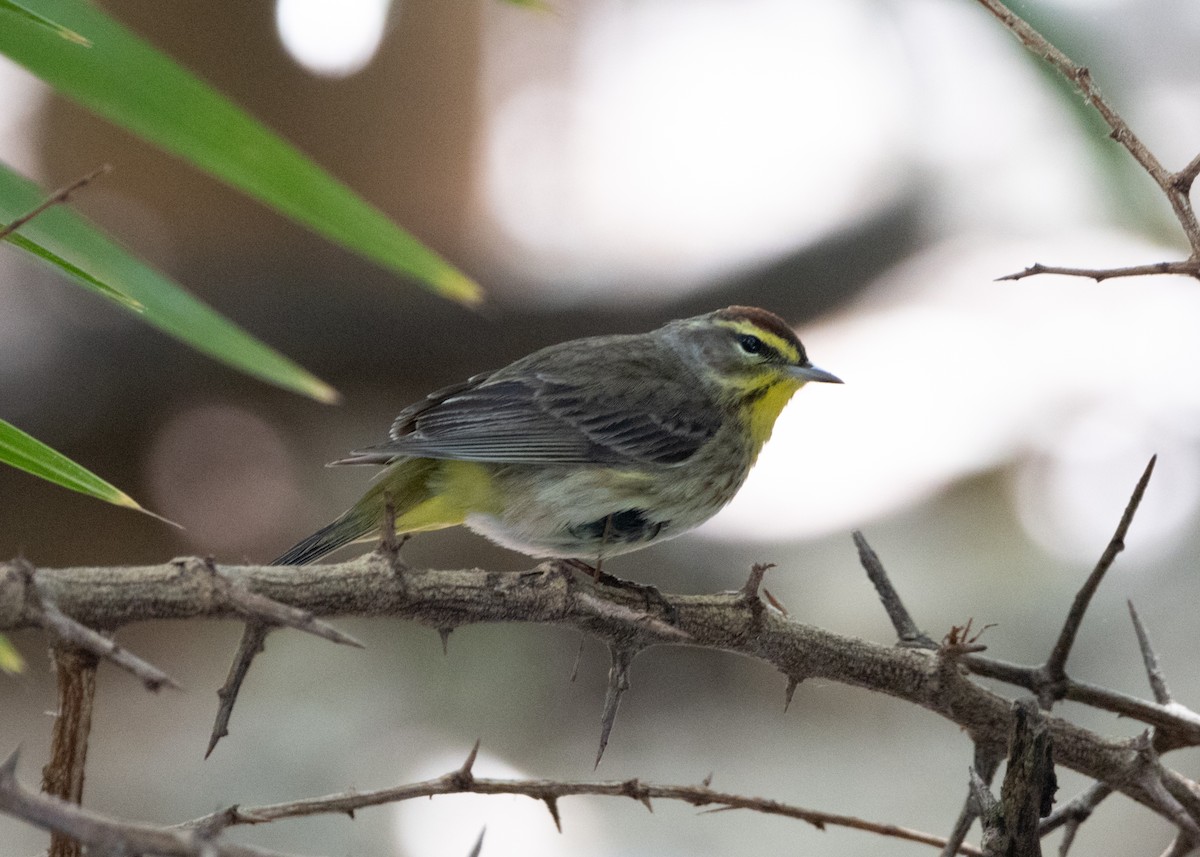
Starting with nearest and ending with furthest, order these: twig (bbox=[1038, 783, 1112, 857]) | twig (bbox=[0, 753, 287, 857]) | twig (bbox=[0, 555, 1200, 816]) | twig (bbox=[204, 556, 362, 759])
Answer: twig (bbox=[0, 753, 287, 857])
twig (bbox=[204, 556, 362, 759])
twig (bbox=[0, 555, 1200, 816])
twig (bbox=[1038, 783, 1112, 857])

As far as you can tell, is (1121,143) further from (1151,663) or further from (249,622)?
(249,622)

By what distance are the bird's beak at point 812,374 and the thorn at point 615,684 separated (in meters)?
1.26

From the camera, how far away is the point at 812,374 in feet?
9.20

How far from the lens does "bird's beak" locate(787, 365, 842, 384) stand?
2742 mm

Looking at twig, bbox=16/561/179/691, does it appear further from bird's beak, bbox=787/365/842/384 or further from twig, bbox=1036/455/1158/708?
bird's beak, bbox=787/365/842/384

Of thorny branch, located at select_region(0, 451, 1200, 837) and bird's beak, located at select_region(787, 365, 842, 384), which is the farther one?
bird's beak, located at select_region(787, 365, 842, 384)

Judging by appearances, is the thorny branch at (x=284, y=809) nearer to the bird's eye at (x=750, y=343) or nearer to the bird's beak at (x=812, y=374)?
the bird's beak at (x=812, y=374)

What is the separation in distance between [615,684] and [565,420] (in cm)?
119

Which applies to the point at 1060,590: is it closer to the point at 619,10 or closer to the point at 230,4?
the point at 619,10

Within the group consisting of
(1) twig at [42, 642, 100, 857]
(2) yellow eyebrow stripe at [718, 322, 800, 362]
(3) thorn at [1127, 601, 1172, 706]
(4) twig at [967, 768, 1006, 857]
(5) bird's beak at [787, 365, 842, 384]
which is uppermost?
(2) yellow eyebrow stripe at [718, 322, 800, 362]

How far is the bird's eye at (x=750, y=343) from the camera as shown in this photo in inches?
115

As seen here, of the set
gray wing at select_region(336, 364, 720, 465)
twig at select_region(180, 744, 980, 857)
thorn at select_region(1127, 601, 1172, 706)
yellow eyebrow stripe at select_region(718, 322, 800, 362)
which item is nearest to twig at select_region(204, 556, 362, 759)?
twig at select_region(180, 744, 980, 857)

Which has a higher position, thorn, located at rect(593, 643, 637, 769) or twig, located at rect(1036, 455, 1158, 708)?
twig, located at rect(1036, 455, 1158, 708)

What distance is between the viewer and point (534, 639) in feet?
17.5
